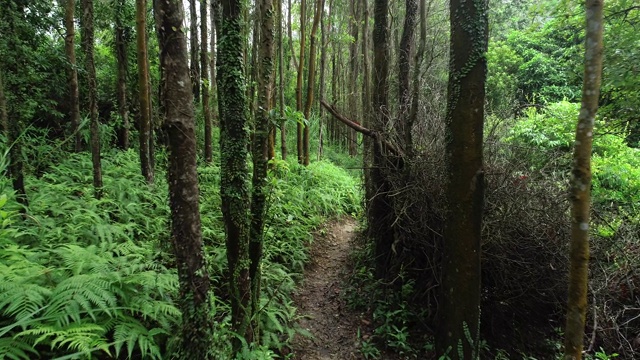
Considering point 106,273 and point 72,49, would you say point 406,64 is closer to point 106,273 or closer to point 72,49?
point 106,273

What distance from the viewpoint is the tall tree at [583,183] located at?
99.5 inches

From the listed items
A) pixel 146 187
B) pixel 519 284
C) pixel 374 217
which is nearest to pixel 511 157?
pixel 519 284

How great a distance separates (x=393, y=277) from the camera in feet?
18.7

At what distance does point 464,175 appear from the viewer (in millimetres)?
A: 3699

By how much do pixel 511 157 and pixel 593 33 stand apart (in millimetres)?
2757

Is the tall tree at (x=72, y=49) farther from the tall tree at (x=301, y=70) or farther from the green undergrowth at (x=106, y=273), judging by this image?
the tall tree at (x=301, y=70)

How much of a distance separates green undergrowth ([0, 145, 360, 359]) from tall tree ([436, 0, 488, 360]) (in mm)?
1971

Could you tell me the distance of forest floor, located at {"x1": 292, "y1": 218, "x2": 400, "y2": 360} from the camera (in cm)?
462

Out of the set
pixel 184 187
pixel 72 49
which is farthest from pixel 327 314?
pixel 72 49

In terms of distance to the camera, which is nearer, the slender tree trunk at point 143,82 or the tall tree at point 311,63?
the slender tree trunk at point 143,82

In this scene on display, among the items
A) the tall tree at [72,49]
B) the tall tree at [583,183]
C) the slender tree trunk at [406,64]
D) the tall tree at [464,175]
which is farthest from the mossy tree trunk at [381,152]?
the tall tree at [72,49]

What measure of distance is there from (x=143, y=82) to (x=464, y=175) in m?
5.55

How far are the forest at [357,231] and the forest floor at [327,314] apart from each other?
48 mm

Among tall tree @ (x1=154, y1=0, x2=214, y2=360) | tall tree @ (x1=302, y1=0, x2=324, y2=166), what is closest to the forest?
tall tree @ (x1=154, y1=0, x2=214, y2=360)
